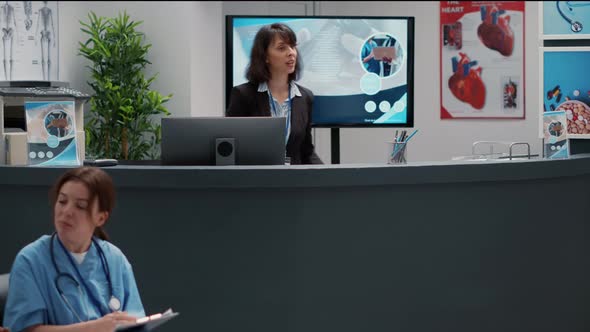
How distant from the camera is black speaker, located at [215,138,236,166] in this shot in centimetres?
378

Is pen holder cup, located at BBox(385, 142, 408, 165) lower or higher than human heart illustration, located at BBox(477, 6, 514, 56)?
lower

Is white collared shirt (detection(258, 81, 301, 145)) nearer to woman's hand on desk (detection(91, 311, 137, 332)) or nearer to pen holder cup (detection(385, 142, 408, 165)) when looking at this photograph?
pen holder cup (detection(385, 142, 408, 165))

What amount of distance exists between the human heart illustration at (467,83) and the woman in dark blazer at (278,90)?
329 cm

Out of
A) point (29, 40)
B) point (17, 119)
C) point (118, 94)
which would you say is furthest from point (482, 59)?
point (17, 119)

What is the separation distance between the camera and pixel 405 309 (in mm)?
3789

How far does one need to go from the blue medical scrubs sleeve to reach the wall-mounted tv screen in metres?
3.01

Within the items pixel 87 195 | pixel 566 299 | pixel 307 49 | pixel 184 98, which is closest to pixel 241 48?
pixel 307 49

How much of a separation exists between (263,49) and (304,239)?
59.2 inches

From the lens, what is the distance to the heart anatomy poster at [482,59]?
7.84 m

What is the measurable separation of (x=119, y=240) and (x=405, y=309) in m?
1.18

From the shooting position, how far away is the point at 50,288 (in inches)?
97.4

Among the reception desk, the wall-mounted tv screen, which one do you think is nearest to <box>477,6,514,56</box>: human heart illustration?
the wall-mounted tv screen

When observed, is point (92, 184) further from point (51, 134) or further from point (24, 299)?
point (51, 134)

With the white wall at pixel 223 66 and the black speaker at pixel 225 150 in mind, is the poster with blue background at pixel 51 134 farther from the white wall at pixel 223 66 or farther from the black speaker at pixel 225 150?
the white wall at pixel 223 66
